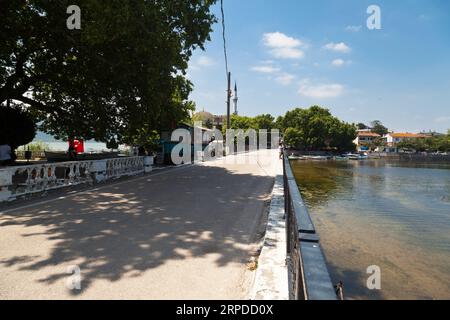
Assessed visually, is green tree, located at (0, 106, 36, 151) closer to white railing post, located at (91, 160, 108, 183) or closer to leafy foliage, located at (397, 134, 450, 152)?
white railing post, located at (91, 160, 108, 183)

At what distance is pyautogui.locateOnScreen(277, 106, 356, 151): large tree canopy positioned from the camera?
103812 millimetres

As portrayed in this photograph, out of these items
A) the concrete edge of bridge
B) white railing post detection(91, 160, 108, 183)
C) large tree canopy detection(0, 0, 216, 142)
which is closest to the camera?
the concrete edge of bridge

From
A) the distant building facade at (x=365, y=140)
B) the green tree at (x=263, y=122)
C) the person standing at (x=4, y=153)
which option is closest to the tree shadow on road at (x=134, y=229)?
the person standing at (x=4, y=153)

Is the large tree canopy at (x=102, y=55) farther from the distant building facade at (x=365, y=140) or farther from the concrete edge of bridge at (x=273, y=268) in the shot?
the distant building facade at (x=365, y=140)

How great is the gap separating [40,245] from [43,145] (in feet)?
111

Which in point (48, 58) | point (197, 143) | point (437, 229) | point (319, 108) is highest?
point (319, 108)

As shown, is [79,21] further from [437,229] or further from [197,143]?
[437,229]

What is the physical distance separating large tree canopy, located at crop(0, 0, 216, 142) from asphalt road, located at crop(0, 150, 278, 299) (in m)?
5.45

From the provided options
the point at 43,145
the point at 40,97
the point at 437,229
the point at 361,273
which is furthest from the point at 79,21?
the point at 43,145

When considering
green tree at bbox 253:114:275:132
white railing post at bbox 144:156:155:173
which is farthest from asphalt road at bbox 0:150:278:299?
green tree at bbox 253:114:275:132

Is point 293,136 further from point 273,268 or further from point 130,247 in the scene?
point 273,268

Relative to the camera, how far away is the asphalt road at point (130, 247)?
12.0ft

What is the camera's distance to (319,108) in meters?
110
